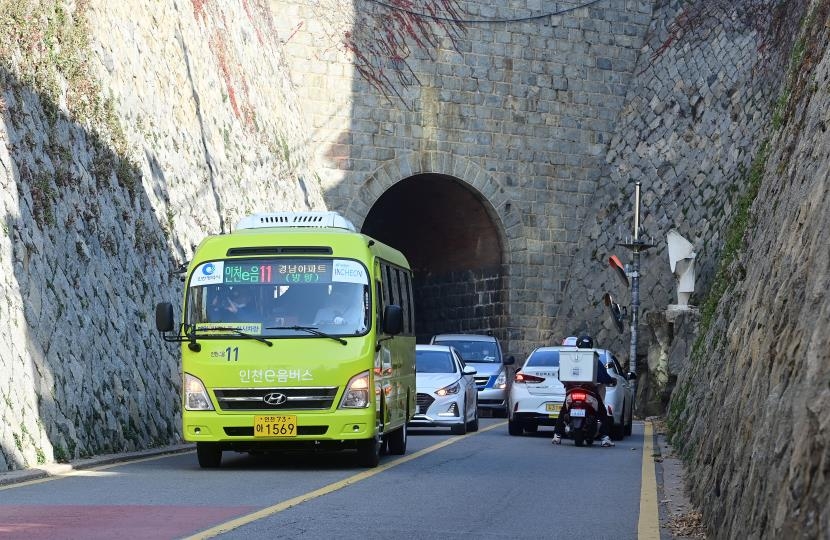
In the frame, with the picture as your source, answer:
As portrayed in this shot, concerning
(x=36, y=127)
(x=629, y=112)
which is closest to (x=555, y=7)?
(x=629, y=112)

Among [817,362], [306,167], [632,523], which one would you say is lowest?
[632,523]

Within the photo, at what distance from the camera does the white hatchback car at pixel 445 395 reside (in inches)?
907

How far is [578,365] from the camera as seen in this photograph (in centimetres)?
1998

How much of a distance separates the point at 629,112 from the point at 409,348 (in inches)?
954

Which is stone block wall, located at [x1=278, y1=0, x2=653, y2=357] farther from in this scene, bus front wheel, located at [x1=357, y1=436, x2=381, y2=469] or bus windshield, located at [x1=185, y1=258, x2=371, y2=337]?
bus front wheel, located at [x1=357, y1=436, x2=381, y2=469]

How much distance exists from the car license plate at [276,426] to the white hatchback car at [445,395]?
846 centimetres

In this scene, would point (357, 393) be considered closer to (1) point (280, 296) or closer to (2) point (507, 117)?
(1) point (280, 296)

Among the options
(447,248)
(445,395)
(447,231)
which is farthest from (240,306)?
(447,248)

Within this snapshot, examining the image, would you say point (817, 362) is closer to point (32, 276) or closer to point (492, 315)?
point (32, 276)

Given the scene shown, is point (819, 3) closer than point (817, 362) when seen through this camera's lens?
No

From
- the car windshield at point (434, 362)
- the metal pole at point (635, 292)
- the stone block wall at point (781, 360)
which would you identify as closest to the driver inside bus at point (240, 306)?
the stone block wall at point (781, 360)

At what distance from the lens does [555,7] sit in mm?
39625

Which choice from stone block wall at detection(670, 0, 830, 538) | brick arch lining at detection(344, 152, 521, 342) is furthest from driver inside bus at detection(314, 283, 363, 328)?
brick arch lining at detection(344, 152, 521, 342)

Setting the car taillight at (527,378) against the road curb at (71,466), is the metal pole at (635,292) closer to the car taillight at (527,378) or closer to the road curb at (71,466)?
the car taillight at (527,378)
